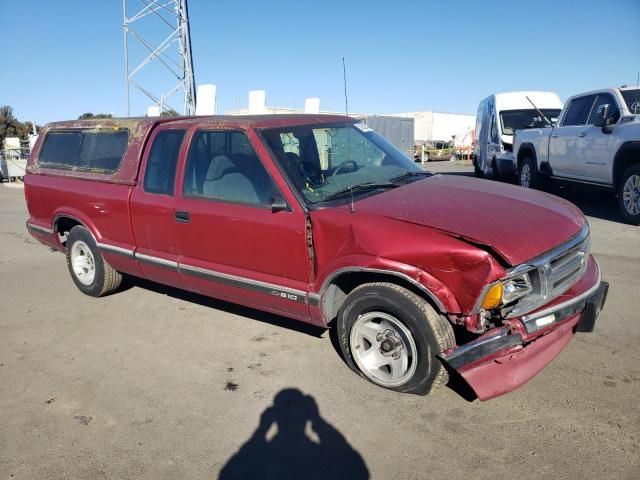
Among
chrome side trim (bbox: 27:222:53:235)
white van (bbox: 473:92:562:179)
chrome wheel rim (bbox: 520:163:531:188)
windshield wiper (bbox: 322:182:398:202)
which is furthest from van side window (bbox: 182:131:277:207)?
white van (bbox: 473:92:562:179)

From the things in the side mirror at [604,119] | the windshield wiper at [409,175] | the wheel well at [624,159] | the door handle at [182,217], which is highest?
the side mirror at [604,119]

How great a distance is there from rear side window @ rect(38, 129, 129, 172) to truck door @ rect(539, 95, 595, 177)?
7.42 metres

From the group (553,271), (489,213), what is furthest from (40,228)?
(553,271)

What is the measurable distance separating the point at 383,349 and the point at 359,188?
3.93ft

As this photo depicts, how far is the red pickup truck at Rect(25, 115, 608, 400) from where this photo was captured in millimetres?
2969

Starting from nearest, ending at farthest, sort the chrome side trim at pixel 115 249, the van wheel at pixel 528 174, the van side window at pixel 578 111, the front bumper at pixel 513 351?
the front bumper at pixel 513 351, the chrome side trim at pixel 115 249, the van side window at pixel 578 111, the van wheel at pixel 528 174

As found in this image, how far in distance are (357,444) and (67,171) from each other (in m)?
4.35

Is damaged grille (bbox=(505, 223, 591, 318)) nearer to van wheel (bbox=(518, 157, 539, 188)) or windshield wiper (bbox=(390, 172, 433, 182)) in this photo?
windshield wiper (bbox=(390, 172, 433, 182))

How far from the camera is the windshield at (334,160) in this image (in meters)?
3.80

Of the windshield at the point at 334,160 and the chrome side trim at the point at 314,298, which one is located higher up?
the windshield at the point at 334,160

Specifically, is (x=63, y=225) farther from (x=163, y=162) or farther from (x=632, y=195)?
(x=632, y=195)

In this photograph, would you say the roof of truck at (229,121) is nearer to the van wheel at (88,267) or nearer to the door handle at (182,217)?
the door handle at (182,217)

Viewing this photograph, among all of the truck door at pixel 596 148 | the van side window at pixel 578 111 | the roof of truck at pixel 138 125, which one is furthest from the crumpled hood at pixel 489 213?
the van side window at pixel 578 111

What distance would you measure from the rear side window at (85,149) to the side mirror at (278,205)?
207 centimetres
